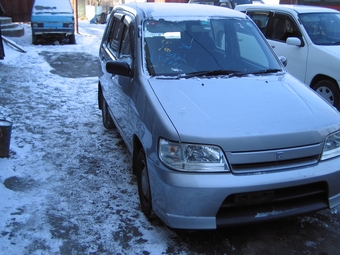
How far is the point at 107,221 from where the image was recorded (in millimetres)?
3715

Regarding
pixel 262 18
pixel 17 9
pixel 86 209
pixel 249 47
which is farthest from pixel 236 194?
pixel 17 9

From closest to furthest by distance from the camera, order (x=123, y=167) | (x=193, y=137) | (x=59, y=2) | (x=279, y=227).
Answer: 1. (x=193, y=137)
2. (x=279, y=227)
3. (x=123, y=167)
4. (x=59, y=2)

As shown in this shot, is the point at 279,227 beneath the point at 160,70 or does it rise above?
beneath

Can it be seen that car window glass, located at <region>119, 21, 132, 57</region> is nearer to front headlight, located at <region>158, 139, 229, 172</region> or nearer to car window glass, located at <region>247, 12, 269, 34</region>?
front headlight, located at <region>158, 139, 229, 172</region>

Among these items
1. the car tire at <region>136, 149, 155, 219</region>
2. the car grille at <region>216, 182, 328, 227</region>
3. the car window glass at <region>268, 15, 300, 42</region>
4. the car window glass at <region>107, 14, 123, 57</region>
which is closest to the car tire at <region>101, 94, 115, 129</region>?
the car window glass at <region>107, 14, 123, 57</region>

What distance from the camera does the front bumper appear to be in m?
2.95

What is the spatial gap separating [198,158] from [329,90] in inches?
190

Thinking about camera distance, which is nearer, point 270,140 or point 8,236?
point 270,140

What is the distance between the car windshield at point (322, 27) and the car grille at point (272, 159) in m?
4.64

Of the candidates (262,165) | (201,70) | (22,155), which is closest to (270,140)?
(262,165)

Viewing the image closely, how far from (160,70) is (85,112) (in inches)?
137

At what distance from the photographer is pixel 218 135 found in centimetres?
301

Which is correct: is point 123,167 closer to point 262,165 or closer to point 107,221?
point 107,221

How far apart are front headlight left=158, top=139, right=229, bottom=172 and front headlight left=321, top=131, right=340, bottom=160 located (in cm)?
91
